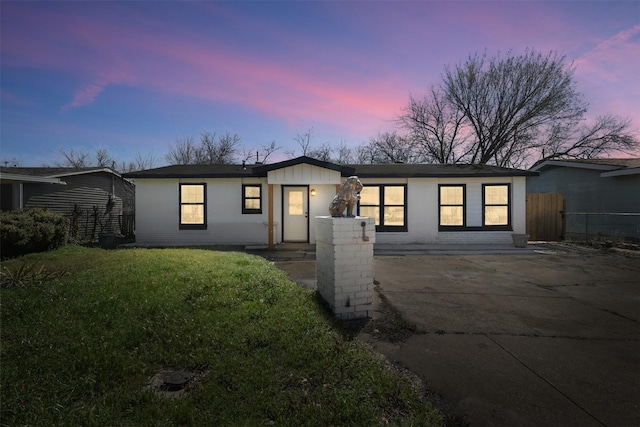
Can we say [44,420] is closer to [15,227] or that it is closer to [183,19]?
[183,19]

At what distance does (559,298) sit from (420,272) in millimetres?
2635

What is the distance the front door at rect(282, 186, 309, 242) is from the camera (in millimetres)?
12594

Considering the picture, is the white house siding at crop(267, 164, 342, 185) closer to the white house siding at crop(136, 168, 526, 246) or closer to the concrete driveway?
the white house siding at crop(136, 168, 526, 246)

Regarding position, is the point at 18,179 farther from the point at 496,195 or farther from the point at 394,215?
the point at 496,195

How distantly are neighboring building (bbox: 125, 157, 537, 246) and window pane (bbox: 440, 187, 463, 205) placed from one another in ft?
0.13

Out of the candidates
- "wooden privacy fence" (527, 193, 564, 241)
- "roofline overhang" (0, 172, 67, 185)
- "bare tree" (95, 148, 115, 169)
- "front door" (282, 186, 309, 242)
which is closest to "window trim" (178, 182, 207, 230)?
"front door" (282, 186, 309, 242)

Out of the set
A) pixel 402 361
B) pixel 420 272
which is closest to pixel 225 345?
pixel 402 361

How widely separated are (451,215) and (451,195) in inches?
31.9

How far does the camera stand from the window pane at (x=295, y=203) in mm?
12617

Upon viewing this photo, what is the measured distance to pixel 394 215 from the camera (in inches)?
488

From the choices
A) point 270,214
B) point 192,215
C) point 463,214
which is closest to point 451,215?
point 463,214

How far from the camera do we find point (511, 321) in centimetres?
416

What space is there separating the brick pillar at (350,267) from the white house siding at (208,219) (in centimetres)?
835

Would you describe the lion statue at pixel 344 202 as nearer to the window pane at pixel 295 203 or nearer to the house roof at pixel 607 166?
the window pane at pixel 295 203
